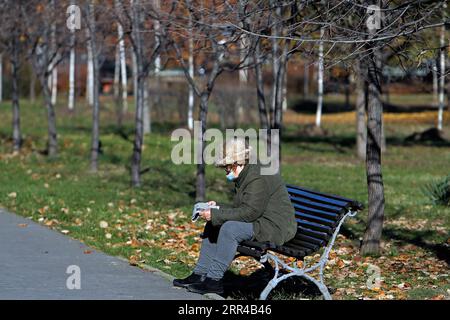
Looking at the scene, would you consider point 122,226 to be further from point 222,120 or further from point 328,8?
point 222,120

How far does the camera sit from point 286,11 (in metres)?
13.6

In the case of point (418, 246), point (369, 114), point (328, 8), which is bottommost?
point (418, 246)

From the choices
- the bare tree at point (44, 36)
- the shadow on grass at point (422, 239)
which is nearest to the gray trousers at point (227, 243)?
the shadow on grass at point (422, 239)

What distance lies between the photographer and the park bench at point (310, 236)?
789cm

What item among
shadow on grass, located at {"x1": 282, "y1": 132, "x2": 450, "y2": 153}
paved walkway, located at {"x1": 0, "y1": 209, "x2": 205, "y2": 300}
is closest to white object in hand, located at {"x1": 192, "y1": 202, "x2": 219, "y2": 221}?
paved walkway, located at {"x1": 0, "y1": 209, "x2": 205, "y2": 300}

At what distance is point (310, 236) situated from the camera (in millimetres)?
8414

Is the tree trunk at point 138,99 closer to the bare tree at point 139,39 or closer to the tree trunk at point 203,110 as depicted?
the bare tree at point 139,39

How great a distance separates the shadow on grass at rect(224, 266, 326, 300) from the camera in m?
8.56

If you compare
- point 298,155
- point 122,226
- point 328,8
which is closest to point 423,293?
point 328,8

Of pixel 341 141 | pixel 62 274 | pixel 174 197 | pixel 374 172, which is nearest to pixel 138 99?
pixel 174 197

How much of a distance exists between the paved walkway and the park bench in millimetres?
658

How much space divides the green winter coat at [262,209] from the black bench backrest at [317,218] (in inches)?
6.6

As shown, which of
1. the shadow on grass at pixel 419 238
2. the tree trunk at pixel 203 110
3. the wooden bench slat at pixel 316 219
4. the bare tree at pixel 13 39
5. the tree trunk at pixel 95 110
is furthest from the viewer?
the bare tree at pixel 13 39
